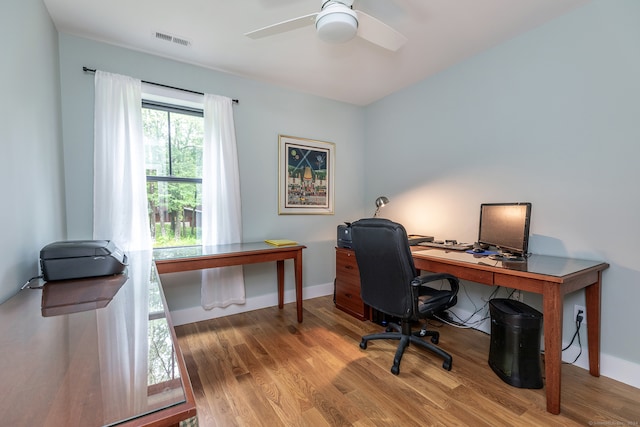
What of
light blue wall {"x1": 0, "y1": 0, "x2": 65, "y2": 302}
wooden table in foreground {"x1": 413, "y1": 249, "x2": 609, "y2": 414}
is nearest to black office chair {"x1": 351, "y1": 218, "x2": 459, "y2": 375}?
wooden table in foreground {"x1": 413, "y1": 249, "x2": 609, "y2": 414}

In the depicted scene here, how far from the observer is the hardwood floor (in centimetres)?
146

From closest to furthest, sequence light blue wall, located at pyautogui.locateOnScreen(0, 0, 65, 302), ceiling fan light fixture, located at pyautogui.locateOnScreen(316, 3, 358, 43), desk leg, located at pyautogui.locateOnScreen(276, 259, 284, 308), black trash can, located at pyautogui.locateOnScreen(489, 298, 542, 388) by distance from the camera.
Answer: light blue wall, located at pyautogui.locateOnScreen(0, 0, 65, 302) → ceiling fan light fixture, located at pyautogui.locateOnScreen(316, 3, 358, 43) → black trash can, located at pyautogui.locateOnScreen(489, 298, 542, 388) → desk leg, located at pyautogui.locateOnScreen(276, 259, 284, 308)

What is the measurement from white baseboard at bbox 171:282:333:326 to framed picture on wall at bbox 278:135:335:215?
0.97 m

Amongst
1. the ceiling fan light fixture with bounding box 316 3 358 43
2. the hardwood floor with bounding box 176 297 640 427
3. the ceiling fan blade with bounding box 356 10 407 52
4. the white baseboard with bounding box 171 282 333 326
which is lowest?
the hardwood floor with bounding box 176 297 640 427

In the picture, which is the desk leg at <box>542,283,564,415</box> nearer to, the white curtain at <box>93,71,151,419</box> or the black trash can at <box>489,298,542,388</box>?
the black trash can at <box>489,298,542,388</box>

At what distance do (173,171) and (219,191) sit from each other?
478 millimetres

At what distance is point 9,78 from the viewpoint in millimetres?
1258

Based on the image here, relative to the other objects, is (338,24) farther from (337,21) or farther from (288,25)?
(288,25)

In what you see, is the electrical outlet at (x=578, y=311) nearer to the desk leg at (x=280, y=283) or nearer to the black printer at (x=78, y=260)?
the desk leg at (x=280, y=283)

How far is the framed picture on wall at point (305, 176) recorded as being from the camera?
3.17 m

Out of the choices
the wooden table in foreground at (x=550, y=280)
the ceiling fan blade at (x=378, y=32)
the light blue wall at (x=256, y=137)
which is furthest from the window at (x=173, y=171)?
the wooden table in foreground at (x=550, y=280)

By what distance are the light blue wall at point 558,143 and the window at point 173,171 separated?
96.7 inches

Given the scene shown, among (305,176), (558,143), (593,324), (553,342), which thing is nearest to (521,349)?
(553,342)

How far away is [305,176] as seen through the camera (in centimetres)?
332
